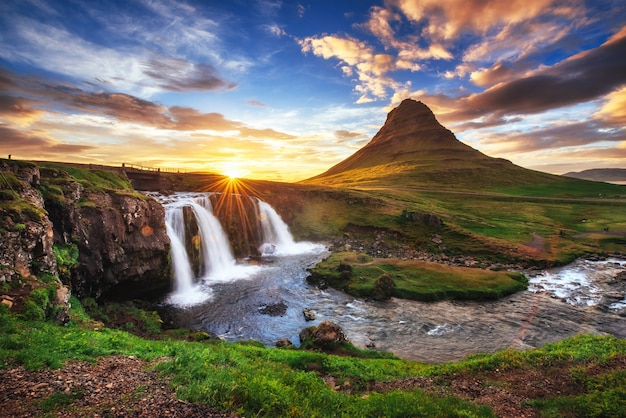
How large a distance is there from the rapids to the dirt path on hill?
15.0 meters

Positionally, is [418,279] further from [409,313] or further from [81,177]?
[81,177]

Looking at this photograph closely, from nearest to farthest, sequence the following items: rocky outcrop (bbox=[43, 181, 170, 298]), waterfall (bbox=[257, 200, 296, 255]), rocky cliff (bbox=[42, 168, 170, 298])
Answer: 1. rocky cliff (bbox=[42, 168, 170, 298])
2. rocky outcrop (bbox=[43, 181, 170, 298])
3. waterfall (bbox=[257, 200, 296, 255])

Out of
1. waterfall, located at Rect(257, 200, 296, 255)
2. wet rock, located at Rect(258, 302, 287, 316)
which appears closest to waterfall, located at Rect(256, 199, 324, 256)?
waterfall, located at Rect(257, 200, 296, 255)

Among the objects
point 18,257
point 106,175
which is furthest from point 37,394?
point 106,175

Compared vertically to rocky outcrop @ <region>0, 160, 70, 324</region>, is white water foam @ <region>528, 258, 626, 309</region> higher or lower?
lower

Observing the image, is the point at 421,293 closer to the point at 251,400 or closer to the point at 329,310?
the point at 329,310

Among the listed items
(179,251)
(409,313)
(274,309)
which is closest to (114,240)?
(179,251)

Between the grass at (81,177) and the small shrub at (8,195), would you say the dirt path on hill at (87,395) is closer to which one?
the small shrub at (8,195)

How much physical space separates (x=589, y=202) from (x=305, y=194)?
331 ft

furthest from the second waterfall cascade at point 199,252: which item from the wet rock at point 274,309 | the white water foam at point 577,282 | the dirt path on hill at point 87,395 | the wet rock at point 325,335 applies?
the white water foam at point 577,282

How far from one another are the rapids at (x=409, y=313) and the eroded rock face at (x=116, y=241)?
3.81 metres

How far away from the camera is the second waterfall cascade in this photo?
3584cm

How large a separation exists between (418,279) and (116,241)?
33677 millimetres

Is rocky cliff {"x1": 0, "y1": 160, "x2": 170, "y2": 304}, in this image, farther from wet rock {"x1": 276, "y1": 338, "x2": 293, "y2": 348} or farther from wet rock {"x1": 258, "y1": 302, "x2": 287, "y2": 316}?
wet rock {"x1": 276, "y1": 338, "x2": 293, "y2": 348}
